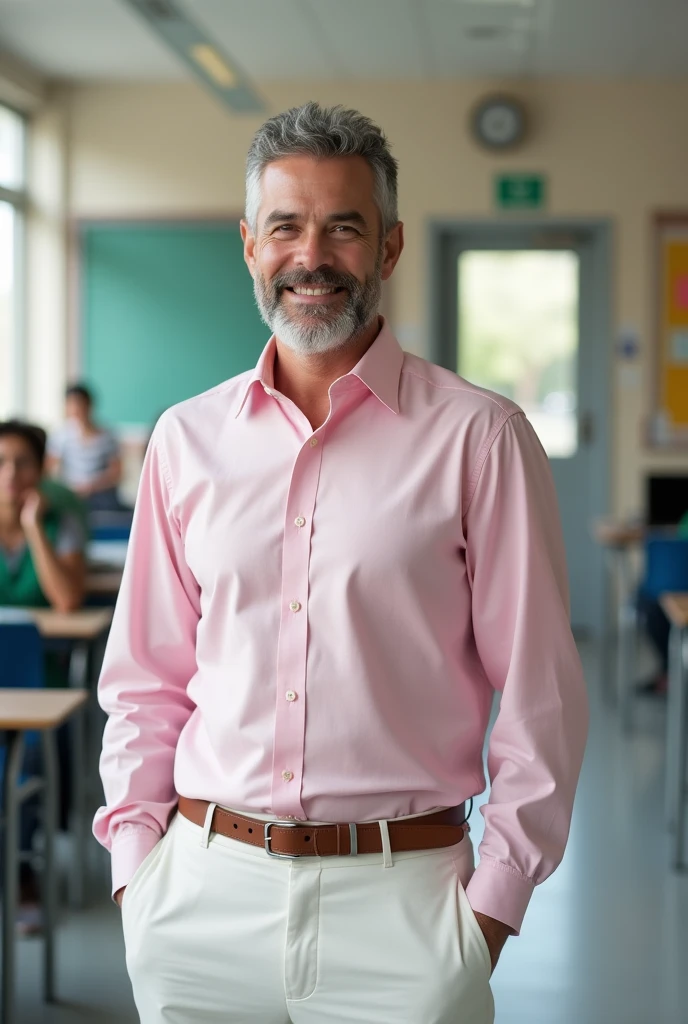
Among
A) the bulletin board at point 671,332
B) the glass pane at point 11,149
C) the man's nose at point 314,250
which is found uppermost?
the glass pane at point 11,149

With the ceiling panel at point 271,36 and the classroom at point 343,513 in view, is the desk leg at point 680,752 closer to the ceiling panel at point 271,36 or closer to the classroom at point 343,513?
the classroom at point 343,513

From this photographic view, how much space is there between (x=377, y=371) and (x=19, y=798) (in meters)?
1.68

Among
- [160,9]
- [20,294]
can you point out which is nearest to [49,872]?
[160,9]

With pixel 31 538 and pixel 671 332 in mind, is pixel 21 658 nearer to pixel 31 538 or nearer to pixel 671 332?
pixel 31 538

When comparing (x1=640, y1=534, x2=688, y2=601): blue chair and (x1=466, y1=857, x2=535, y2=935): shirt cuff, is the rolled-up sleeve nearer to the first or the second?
(x1=466, y1=857, x2=535, y2=935): shirt cuff

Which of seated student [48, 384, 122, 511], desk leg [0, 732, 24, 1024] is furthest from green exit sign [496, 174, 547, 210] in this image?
desk leg [0, 732, 24, 1024]

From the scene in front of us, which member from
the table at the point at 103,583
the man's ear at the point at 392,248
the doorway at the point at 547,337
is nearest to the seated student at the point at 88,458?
the doorway at the point at 547,337

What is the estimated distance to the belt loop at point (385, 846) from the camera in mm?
1300

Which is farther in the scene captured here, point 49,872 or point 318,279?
point 49,872

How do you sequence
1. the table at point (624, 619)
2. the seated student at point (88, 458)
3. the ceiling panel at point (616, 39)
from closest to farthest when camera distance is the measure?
1. the table at point (624, 619)
2. the ceiling panel at point (616, 39)
3. the seated student at point (88, 458)

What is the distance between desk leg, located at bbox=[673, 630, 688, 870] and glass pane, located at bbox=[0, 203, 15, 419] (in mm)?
5003

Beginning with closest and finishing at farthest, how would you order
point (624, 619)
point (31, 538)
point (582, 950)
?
point (582, 950) < point (31, 538) < point (624, 619)

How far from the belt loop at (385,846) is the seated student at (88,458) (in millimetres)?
5896

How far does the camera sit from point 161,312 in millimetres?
7648
